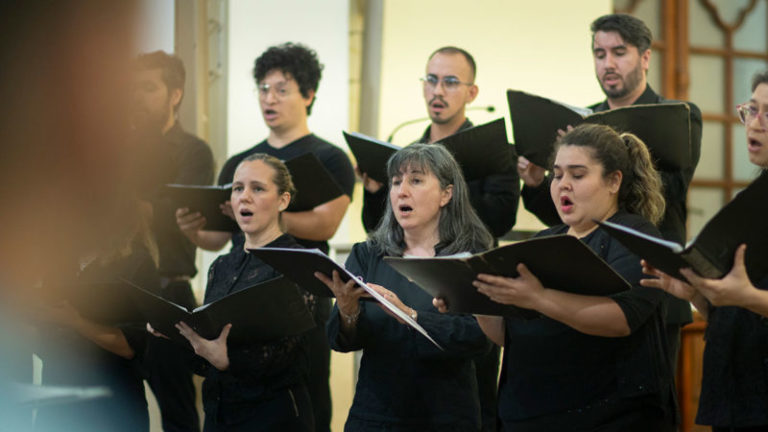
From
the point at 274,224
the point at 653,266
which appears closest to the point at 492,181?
the point at 274,224

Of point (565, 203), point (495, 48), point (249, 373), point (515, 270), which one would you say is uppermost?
point (495, 48)

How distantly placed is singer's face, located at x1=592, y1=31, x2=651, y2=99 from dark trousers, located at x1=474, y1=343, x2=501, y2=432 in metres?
0.90

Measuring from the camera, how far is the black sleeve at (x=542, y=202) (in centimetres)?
254

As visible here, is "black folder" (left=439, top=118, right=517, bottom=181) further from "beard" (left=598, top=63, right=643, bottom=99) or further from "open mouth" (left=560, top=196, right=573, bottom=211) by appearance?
"open mouth" (left=560, top=196, right=573, bottom=211)

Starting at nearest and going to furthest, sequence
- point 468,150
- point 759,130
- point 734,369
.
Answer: point 734,369 < point 759,130 < point 468,150

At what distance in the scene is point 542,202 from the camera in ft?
8.34

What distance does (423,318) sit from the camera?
2.06m

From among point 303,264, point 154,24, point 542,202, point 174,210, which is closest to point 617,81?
point 542,202

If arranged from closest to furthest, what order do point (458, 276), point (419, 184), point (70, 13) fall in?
1. point (70, 13)
2. point (458, 276)
3. point (419, 184)

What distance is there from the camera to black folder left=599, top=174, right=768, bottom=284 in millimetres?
1330

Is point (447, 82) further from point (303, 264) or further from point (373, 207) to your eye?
point (303, 264)

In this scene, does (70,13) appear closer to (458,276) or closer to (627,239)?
(627,239)

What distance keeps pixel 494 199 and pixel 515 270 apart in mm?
1087

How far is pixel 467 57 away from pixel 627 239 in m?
1.77
